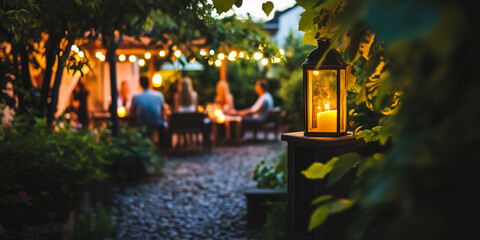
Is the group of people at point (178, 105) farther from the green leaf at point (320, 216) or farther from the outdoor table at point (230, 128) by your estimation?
the green leaf at point (320, 216)

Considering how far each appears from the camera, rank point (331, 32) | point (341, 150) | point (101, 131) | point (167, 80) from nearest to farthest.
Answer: point (331, 32) < point (341, 150) < point (101, 131) < point (167, 80)

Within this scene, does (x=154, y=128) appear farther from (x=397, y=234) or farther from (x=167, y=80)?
(x=397, y=234)

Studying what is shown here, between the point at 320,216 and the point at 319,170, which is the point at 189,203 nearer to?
the point at 319,170

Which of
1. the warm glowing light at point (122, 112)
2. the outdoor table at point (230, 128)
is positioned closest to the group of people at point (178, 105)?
the outdoor table at point (230, 128)

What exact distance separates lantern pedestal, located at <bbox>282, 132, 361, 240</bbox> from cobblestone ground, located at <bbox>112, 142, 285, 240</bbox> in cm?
251

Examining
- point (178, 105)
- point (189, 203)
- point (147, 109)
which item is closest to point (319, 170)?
point (189, 203)

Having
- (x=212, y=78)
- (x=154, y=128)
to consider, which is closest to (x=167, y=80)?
(x=212, y=78)

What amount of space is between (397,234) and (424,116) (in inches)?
7.6

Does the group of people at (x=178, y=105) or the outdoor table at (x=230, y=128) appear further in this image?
the outdoor table at (x=230, y=128)

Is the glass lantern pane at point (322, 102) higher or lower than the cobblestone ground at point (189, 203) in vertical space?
higher

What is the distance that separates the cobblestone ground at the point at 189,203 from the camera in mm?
5477

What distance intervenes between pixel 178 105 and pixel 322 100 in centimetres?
893

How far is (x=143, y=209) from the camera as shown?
6379mm

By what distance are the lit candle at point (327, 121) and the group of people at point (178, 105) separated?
7.37 meters
